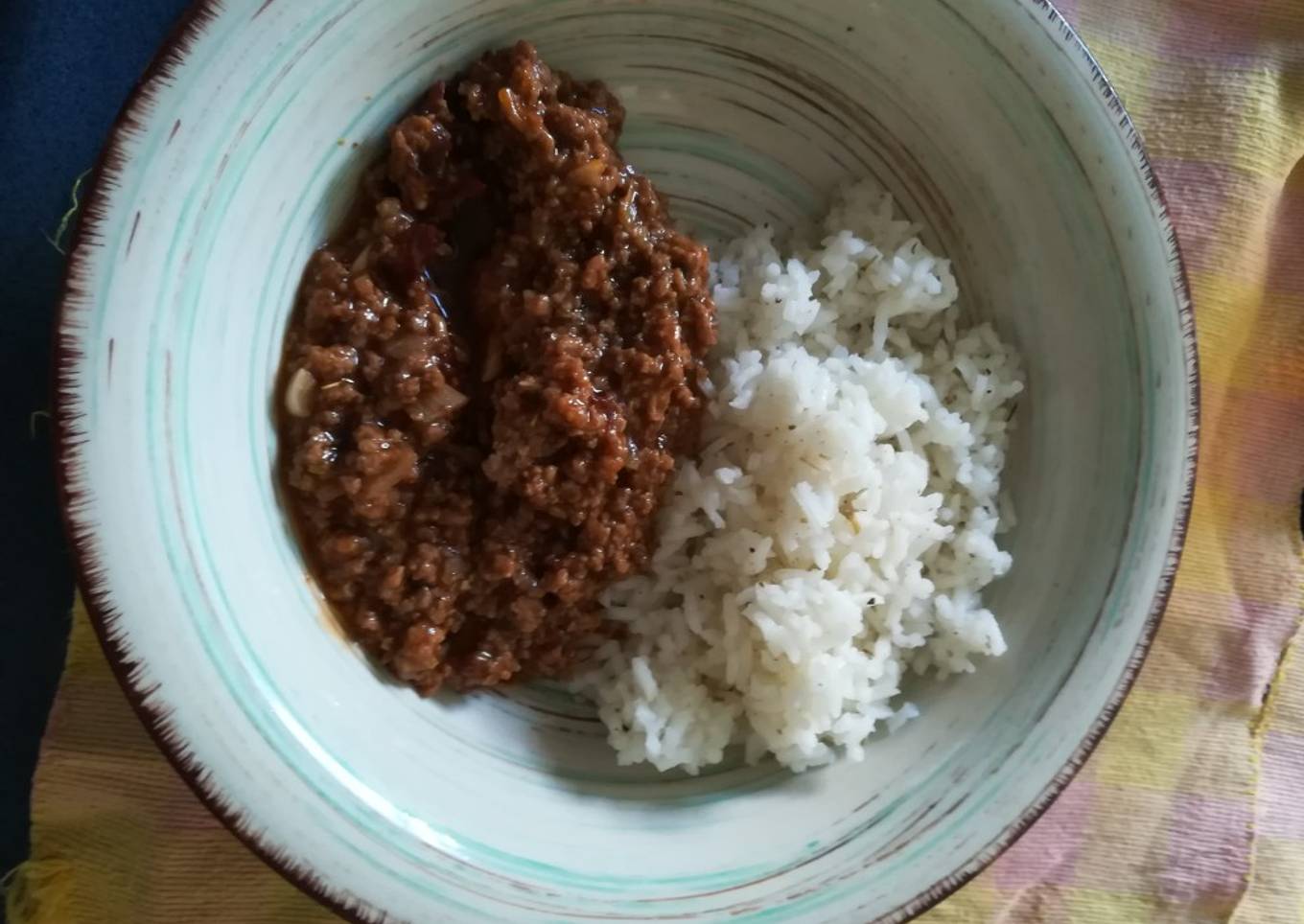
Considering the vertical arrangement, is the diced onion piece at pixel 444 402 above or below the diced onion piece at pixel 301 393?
above

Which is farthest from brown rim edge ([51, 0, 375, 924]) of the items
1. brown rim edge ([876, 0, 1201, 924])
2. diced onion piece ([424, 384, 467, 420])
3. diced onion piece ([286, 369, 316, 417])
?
brown rim edge ([876, 0, 1201, 924])

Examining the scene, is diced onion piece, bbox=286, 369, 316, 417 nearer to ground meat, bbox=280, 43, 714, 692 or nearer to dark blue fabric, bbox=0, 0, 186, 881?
ground meat, bbox=280, 43, 714, 692

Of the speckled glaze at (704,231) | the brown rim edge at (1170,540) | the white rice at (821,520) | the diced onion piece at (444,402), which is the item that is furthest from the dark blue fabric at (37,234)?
the brown rim edge at (1170,540)

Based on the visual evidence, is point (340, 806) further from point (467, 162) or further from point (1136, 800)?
point (1136, 800)

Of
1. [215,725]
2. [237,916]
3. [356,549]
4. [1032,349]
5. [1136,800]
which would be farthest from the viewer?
[1136,800]

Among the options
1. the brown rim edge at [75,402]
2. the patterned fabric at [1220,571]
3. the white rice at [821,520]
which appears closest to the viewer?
the brown rim edge at [75,402]

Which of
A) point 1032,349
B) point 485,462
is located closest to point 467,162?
point 485,462

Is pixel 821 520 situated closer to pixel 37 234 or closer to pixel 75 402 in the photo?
pixel 75 402

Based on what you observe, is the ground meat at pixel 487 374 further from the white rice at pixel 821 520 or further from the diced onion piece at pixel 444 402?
the white rice at pixel 821 520
